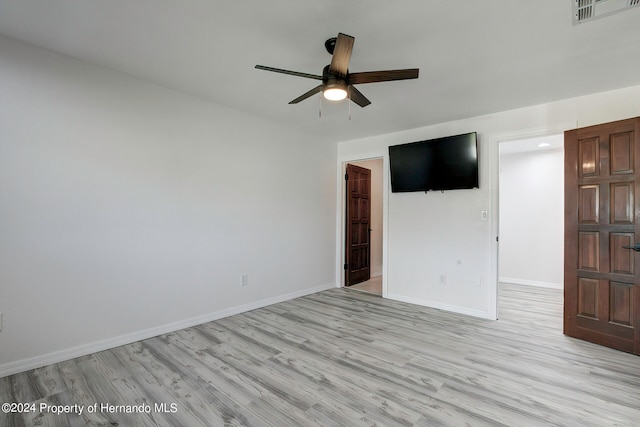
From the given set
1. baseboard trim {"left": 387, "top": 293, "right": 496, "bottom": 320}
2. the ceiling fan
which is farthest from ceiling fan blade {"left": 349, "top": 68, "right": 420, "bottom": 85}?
baseboard trim {"left": 387, "top": 293, "right": 496, "bottom": 320}

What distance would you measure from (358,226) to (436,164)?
1996mm

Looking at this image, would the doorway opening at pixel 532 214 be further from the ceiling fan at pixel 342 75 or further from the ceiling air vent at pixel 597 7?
the ceiling fan at pixel 342 75

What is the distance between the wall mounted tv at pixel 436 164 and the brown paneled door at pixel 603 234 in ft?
3.05

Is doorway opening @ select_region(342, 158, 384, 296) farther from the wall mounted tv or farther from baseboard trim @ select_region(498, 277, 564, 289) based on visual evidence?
baseboard trim @ select_region(498, 277, 564, 289)

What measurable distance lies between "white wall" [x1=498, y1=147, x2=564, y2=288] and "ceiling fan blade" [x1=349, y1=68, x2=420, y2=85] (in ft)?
15.6

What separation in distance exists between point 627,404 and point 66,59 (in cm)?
493

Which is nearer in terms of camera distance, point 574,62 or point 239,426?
point 239,426

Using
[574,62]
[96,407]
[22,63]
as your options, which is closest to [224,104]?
[22,63]

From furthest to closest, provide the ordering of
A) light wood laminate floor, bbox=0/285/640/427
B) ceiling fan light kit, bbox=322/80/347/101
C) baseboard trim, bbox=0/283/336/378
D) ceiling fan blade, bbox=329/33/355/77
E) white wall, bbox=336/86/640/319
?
white wall, bbox=336/86/640/319 → baseboard trim, bbox=0/283/336/378 → ceiling fan light kit, bbox=322/80/347/101 → light wood laminate floor, bbox=0/285/640/427 → ceiling fan blade, bbox=329/33/355/77

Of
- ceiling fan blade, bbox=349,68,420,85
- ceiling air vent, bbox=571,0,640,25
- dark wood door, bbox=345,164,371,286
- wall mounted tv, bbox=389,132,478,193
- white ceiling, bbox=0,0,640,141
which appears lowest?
dark wood door, bbox=345,164,371,286

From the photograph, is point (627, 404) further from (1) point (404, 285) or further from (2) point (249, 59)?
(2) point (249, 59)

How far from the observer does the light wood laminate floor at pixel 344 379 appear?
1.80 m

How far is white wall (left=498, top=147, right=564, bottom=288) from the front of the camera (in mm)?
5133

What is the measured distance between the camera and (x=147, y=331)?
9.52ft
